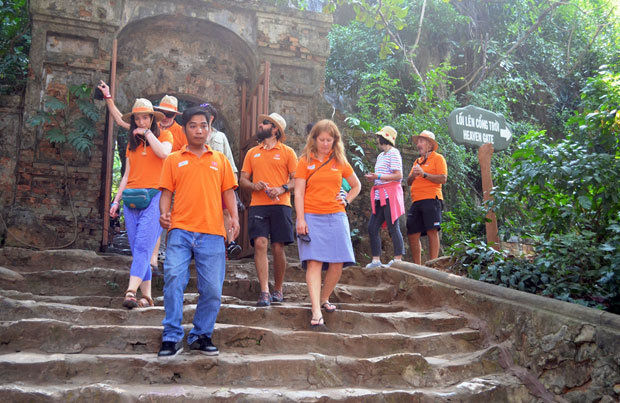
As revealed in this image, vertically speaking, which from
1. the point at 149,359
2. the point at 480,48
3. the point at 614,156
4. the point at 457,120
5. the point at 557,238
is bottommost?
the point at 149,359

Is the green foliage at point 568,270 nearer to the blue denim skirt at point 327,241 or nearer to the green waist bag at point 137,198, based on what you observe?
the blue denim skirt at point 327,241

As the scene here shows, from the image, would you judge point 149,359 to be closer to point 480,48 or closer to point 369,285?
point 369,285

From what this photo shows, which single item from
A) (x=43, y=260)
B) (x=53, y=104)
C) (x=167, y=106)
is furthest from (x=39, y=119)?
(x=167, y=106)

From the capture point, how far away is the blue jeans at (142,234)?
4.89 meters

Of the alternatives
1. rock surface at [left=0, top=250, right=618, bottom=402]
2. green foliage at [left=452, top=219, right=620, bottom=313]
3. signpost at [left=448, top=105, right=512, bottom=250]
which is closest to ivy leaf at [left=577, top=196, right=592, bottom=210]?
green foliage at [left=452, top=219, right=620, bottom=313]

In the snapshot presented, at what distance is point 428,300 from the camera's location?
5723 millimetres

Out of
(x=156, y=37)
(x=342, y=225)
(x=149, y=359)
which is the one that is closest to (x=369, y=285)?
(x=342, y=225)

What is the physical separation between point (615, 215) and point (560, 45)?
11.3 m

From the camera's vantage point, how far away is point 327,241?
4766 mm

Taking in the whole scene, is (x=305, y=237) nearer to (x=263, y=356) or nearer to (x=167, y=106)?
(x=263, y=356)

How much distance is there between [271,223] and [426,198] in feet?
7.77

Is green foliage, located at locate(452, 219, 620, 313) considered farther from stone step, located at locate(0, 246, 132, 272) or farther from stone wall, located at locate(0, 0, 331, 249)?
stone wall, located at locate(0, 0, 331, 249)

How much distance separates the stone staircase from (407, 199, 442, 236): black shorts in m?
1.45

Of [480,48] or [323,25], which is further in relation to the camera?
[480,48]
